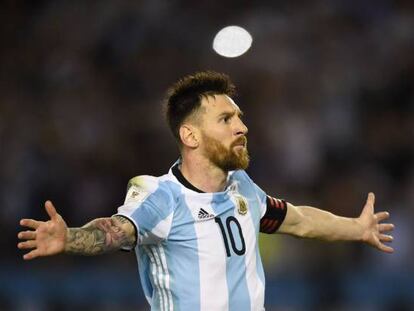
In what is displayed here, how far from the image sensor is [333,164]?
10.0 metres

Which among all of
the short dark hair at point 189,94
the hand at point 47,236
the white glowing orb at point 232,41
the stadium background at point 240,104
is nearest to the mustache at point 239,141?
the short dark hair at point 189,94

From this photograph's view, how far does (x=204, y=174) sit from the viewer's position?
5102 mm

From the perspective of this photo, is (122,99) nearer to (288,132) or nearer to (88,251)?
(288,132)

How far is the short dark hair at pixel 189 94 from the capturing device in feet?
17.0

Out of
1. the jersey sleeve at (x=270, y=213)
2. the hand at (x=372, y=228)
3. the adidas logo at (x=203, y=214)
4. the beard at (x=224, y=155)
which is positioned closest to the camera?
the adidas logo at (x=203, y=214)

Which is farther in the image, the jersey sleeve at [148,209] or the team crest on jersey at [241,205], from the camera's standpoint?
the team crest on jersey at [241,205]

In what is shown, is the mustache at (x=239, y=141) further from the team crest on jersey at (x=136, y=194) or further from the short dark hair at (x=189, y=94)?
the team crest on jersey at (x=136, y=194)

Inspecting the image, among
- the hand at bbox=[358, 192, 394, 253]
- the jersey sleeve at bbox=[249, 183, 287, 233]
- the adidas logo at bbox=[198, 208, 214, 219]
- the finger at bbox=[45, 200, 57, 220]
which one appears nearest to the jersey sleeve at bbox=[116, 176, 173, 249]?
the adidas logo at bbox=[198, 208, 214, 219]

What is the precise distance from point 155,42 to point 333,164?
2969 mm

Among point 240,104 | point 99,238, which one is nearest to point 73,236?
point 99,238

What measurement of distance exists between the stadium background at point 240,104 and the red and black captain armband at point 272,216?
3545mm

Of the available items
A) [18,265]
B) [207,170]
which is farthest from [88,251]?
[18,265]

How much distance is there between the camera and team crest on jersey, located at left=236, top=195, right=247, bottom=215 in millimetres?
5113

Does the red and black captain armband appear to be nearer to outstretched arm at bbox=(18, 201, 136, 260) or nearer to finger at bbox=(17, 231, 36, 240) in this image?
outstretched arm at bbox=(18, 201, 136, 260)
